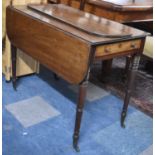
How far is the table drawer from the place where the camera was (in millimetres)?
1455

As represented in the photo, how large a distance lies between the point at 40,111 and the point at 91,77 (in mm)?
779

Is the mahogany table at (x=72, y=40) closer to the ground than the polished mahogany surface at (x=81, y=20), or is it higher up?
closer to the ground

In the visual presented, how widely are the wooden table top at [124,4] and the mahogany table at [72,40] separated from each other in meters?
0.27

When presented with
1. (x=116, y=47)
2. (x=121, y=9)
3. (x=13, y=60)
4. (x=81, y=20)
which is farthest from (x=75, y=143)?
(x=121, y=9)

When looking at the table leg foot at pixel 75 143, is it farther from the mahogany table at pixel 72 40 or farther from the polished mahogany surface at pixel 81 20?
the polished mahogany surface at pixel 81 20

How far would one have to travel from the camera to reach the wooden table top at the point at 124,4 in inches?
79.2

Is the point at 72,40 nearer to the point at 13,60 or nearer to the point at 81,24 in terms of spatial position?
the point at 81,24

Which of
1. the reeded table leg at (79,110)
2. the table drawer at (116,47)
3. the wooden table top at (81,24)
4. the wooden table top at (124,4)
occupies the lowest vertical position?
the reeded table leg at (79,110)

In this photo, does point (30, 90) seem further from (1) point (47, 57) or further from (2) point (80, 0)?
(2) point (80, 0)

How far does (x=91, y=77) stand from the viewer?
2623mm

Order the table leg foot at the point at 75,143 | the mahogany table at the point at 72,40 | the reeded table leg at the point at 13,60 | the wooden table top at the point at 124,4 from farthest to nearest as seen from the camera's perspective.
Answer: the reeded table leg at the point at 13,60, the wooden table top at the point at 124,4, the table leg foot at the point at 75,143, the mahogany table at the point at 72,40

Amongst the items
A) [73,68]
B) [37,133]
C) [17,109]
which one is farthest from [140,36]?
[17,109]

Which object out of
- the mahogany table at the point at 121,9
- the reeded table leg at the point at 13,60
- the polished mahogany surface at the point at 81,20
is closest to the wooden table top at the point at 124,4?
the mahogany table at the point at 121,9

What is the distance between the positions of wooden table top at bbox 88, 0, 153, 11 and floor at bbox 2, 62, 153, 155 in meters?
0.75
